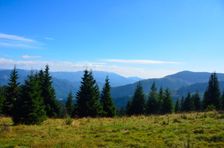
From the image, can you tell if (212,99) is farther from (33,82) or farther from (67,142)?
(67,142)

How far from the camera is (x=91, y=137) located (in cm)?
1875

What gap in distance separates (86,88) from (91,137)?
33286 millimetres

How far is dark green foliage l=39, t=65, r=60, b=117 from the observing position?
55.0 meters

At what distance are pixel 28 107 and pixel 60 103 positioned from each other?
3960cm

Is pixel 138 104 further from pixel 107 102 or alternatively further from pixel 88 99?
pixel 88 99

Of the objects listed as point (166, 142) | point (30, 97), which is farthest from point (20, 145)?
point (30, 97)

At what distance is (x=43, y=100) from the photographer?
48.5m

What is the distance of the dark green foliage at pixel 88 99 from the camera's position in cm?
5004

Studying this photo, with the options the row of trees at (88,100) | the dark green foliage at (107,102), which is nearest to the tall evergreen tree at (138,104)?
the dark green foliage at (107,102)

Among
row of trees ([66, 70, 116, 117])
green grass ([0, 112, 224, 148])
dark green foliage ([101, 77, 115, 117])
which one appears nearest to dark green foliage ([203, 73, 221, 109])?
dark green foliage ([101, 77, 115, 117])

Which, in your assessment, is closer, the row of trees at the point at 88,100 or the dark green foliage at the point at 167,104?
the row of trees at the point at 88,100

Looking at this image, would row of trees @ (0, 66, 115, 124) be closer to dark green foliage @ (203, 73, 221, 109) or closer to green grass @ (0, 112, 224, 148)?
green grass @ (0, 112, 224, 148)

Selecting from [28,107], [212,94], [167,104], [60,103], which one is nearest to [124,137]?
[28,107]

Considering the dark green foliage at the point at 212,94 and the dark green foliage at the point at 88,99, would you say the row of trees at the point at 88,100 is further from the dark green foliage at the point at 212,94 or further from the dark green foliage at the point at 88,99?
the dark green foliage at the point at 212,94
